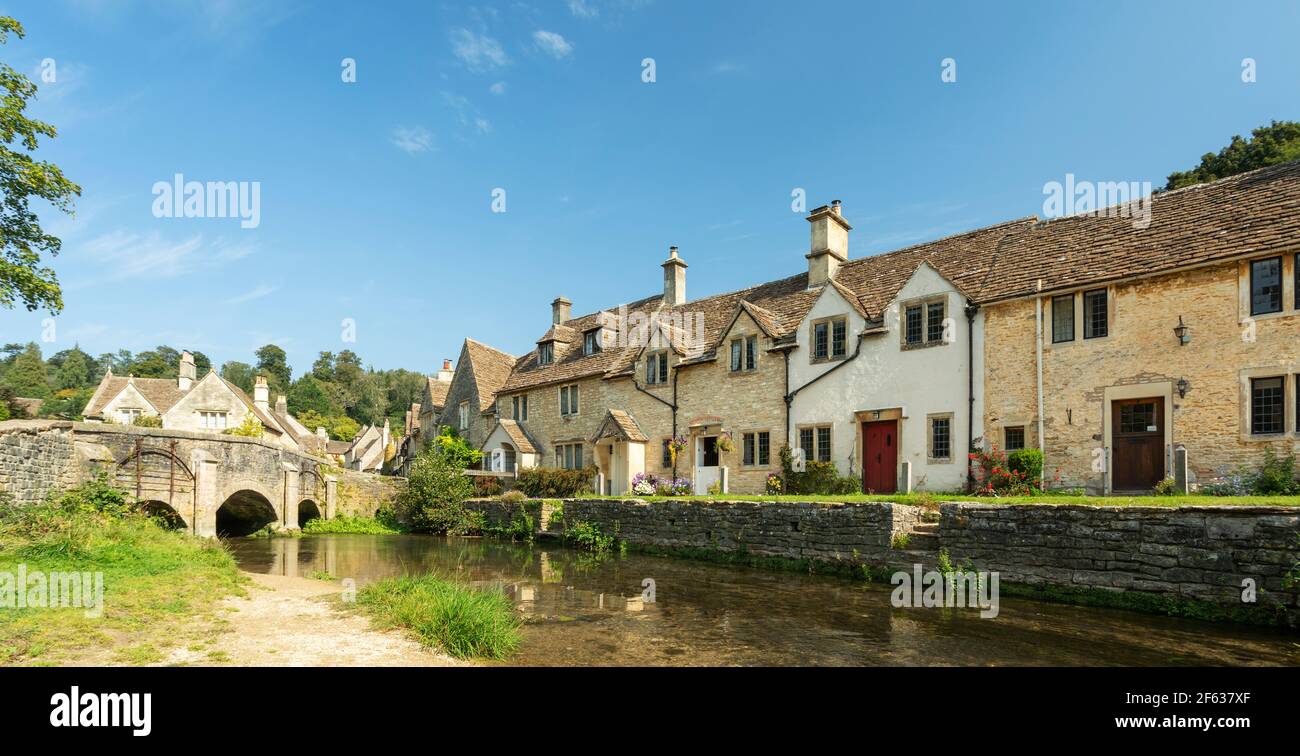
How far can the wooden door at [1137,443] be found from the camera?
54.4 feet

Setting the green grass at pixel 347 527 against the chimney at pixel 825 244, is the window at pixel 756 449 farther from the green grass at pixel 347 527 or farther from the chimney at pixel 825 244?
the green grass at pixel 347 527

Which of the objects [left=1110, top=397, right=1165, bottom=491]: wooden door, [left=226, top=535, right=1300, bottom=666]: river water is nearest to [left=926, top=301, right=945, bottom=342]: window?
[left=1110, top=397, right=1165, bottom=491]: wooden door

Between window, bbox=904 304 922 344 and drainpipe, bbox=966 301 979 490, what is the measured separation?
163 centimetres

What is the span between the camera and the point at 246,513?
28422 millimetres

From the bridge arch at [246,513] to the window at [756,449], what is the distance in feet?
63.9

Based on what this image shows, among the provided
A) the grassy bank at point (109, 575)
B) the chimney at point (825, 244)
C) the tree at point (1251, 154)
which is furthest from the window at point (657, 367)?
the tree at point (1251, 154)

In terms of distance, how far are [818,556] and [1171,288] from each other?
455 inches

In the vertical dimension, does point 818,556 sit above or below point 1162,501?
below

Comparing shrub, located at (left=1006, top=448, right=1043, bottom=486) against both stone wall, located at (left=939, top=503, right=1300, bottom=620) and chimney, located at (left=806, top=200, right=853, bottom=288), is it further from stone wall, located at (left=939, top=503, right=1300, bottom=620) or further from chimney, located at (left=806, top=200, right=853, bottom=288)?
chimney, located at (left=806, top=200, right=853, bottom=288)

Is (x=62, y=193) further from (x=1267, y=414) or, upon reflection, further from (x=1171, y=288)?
(x=1267, y=414)

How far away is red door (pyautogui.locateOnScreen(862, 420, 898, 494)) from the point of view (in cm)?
2139
